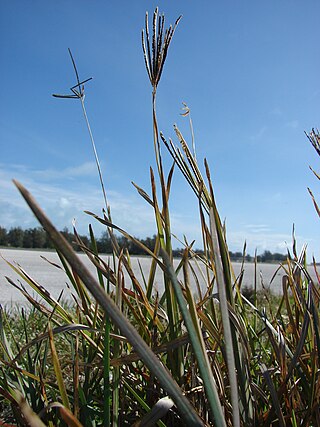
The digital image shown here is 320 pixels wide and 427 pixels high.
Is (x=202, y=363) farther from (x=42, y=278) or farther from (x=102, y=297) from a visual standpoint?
(x=42, y=278)

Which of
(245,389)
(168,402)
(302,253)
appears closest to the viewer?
(168,402)

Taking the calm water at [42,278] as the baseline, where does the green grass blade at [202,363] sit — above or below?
above

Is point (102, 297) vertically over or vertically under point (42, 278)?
over

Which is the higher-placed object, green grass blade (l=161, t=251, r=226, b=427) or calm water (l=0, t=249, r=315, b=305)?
green grass blade (l=161, t=251, r=226, b=427)

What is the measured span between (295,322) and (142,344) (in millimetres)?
616

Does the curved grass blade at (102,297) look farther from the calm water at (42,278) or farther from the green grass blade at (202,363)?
the calm water at (42,278)

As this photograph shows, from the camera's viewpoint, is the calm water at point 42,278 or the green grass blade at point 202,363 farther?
the calm water at point 42,278

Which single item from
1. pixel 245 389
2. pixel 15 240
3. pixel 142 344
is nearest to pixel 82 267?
pixel 142 344

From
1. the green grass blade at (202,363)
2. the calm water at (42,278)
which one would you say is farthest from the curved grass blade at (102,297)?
the calm water at (42,278)

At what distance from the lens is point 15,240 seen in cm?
2770

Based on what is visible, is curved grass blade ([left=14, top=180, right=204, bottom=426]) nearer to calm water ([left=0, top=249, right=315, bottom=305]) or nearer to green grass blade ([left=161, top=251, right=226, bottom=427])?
green grass blade ([left=161, top=251, right=226, bottom=427])

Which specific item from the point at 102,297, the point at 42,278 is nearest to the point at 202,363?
the point at 102,297

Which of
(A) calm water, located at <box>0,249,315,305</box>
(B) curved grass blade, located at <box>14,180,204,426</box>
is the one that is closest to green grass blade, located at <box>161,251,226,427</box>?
(B) curved grass blade, located at <box>14,180,204,426</box>

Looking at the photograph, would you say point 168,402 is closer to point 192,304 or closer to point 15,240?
point 192,304
